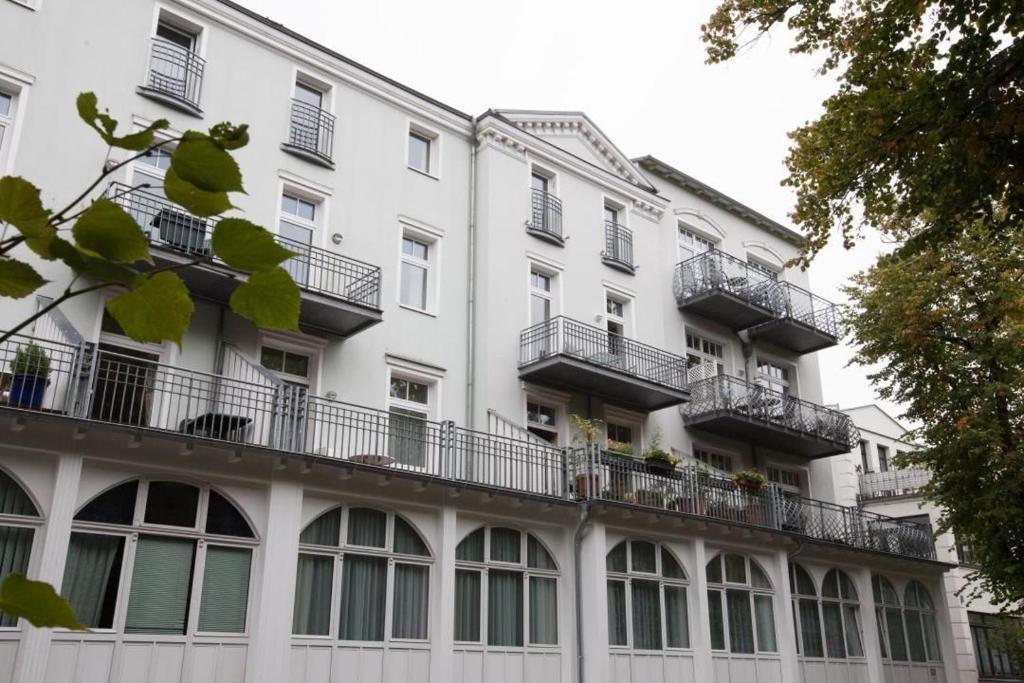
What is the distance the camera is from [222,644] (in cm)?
1312

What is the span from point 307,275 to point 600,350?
23.3 feet

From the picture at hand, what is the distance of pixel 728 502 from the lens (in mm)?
20516

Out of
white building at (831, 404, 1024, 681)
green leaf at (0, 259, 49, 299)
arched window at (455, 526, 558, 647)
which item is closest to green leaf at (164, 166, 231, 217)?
green leaf at (0, 259, 49, 299)

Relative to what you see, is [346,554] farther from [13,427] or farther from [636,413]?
[636,413]

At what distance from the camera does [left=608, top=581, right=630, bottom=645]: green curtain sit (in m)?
17.4

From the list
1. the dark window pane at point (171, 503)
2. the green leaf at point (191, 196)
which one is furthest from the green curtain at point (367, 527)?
the green leaf at point (191, 196)

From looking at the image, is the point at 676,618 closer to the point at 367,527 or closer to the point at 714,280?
the point at 367,527

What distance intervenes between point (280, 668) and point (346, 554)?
2.14 meters

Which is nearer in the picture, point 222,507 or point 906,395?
point 222,507

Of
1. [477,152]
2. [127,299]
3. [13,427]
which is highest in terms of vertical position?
[477,152]

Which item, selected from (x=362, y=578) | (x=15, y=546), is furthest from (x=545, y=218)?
(x=15, y=546)

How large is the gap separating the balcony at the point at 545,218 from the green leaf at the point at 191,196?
776 inches

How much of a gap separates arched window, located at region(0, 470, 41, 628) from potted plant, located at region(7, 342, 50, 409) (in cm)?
95

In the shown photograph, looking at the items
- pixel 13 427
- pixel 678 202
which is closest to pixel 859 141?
pixel 13 427
